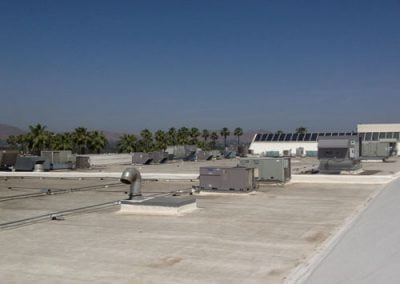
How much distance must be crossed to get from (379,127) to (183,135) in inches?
1787

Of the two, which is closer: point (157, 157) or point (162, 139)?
point (157, 157)

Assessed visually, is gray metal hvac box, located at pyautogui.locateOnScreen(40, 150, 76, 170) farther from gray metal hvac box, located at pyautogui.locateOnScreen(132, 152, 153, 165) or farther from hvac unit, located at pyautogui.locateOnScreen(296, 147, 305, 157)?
hvac unit, located at pyautogui.locateOnScreen(296, 147, 305, 157)

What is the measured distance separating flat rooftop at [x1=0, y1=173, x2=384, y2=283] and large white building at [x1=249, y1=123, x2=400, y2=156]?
230 ft

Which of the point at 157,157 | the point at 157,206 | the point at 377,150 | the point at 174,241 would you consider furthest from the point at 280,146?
the point at 174,241

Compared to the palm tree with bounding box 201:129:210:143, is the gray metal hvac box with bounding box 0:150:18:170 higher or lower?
lower

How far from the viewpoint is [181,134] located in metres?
122

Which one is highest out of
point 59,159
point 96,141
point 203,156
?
point 96,141

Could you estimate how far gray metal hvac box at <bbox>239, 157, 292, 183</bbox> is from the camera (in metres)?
34.0

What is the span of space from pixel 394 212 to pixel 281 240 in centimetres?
385

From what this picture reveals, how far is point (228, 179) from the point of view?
28.9 metres

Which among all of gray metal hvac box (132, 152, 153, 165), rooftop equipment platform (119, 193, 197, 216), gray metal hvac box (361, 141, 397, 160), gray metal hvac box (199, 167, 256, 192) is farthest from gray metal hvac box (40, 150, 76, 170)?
gray metal hvac box (361, 141, 397, 160)

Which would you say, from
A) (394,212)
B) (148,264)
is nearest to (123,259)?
(148,264)

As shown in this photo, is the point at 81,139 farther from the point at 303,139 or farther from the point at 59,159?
the point at 303,139

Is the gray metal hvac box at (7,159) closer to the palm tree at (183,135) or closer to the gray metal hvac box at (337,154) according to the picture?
the gray metal hvac box at (337,154)
